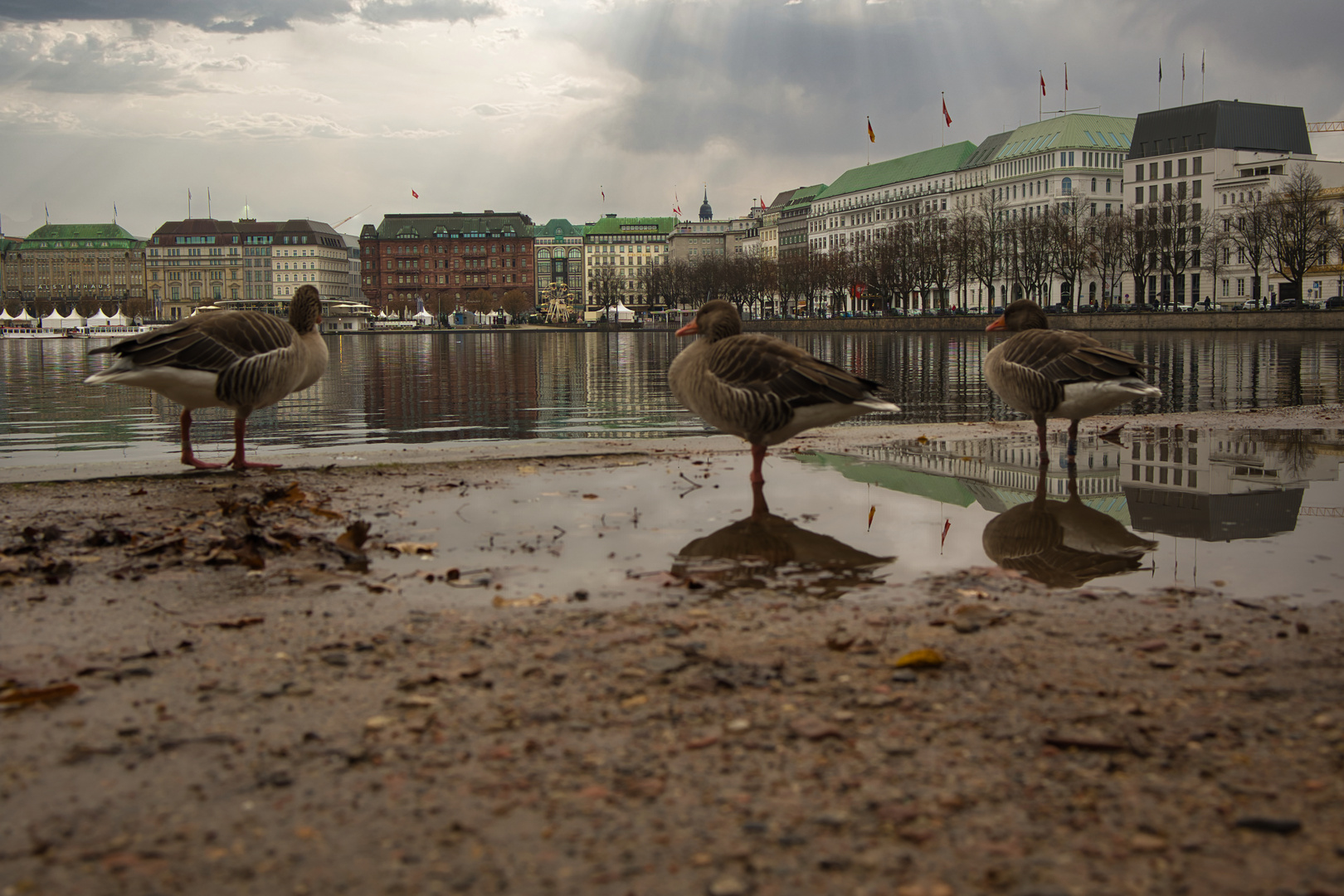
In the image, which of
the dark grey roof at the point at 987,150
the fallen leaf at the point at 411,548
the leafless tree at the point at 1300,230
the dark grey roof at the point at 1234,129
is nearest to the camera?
the fallen leaf at the point at 411,548

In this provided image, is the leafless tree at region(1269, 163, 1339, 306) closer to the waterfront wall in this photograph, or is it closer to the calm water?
the waterfront wall

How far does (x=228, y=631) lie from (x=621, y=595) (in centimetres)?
182

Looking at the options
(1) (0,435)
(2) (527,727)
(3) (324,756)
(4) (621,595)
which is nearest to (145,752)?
(3) (324,756)

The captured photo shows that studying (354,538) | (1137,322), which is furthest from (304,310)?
(1137,322)

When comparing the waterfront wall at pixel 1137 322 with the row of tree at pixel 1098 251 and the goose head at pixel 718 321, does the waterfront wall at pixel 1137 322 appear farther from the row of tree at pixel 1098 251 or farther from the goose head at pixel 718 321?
the goose head at pixel 718 321

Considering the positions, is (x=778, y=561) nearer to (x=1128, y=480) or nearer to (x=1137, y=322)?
(x=1128, y=480)

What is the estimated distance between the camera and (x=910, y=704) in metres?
3.61

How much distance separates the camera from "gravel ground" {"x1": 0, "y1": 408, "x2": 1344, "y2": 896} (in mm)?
2615

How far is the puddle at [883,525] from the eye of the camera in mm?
5551

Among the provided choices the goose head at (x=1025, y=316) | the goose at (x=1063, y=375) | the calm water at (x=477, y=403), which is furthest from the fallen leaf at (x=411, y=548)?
the goose head at (x=1025, y=316)

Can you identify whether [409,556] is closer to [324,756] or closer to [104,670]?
[104,670]

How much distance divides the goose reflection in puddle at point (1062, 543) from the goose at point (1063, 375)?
1296 mm

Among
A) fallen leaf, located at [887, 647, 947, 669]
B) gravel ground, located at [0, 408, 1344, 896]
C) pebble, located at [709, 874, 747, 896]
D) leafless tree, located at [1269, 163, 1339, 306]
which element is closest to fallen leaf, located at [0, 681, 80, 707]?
gravel ground, located at [0, 408, 1344, 896]

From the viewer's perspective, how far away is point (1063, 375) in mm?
8859
